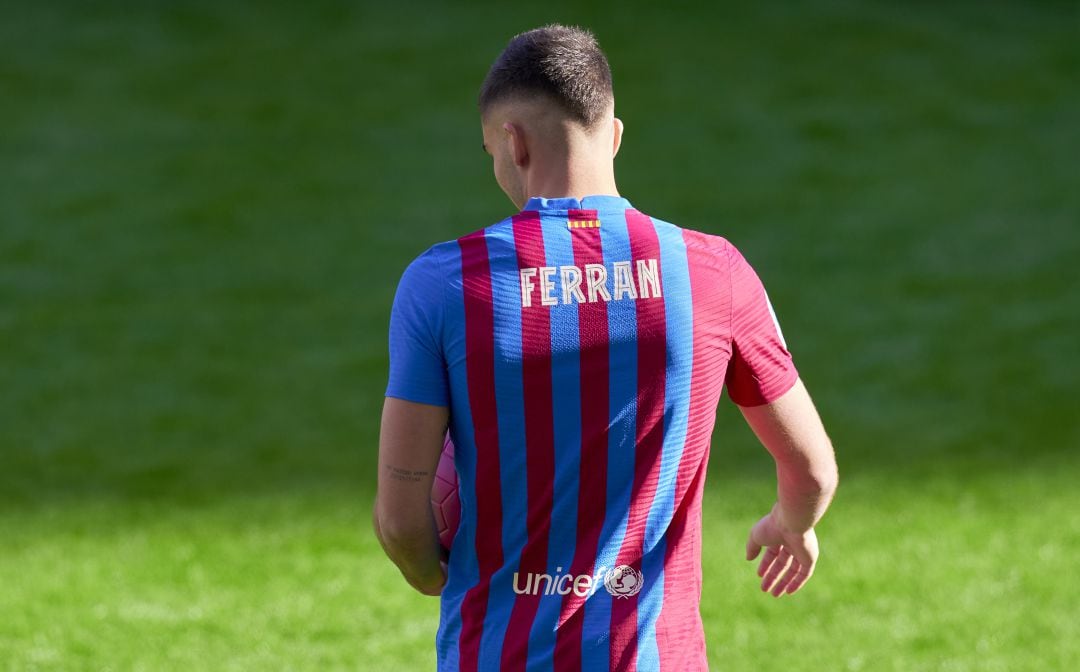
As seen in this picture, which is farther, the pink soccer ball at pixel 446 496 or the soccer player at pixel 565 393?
the pink soccer ball at pixel 446 496

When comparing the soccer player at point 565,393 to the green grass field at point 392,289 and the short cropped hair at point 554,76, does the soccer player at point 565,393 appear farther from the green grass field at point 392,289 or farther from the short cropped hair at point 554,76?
the green grass field at point 392,289

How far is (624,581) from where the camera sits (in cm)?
201

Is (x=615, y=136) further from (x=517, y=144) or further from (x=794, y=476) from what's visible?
(x=794, y=476)

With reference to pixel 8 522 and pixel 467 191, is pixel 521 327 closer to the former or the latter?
pixel 8 522

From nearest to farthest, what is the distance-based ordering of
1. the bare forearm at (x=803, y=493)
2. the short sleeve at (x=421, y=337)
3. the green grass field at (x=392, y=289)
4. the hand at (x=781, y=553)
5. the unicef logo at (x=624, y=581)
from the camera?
the short sleeve at (x=421, y=337) < the unicef logo at (x=624, y=581) < the bare forearm at (x=803, y=493) < the hand at (x=781, y=553) < the green grass field at (x=392, y=289)

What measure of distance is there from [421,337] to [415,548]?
13.1 inches

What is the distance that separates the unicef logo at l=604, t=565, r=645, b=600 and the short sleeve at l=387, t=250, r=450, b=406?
0.36m

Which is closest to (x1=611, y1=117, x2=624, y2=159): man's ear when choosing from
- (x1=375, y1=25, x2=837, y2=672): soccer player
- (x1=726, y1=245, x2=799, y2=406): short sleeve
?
(x1=375, y1=25, x2=837, y2=672): soccer player

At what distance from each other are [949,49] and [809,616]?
25.4ft

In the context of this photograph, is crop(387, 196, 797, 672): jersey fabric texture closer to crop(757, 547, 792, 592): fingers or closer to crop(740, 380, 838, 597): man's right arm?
crop(740, 380, 838, 597): man's right arm

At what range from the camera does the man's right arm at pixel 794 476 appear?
6.86 feet

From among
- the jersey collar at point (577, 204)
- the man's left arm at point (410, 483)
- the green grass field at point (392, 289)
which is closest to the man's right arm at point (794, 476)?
the jersey collar at point (577, 204)

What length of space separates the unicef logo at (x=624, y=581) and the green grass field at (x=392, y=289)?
8.32 ft

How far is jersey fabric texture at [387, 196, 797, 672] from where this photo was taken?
1917 mm
